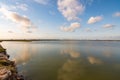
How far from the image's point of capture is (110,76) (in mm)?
16469

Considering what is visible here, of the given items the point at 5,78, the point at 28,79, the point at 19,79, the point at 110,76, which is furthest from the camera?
the point at 110,76

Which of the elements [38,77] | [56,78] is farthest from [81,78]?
[38,77]

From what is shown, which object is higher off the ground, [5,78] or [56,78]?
[5,78]

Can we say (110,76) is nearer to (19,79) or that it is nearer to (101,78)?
(101,78)

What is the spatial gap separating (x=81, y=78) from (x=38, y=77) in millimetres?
6065

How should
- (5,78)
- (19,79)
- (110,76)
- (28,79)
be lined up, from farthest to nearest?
(110,76), (28,79), (19,79), (5,78)

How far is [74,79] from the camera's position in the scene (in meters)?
15.1

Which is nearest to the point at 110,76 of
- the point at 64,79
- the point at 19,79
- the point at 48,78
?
the point at 64,79

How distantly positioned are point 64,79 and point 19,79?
5.85m

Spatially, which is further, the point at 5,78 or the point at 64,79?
the point at 64,79

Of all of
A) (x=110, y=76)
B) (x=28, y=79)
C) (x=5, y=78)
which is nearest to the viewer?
(x=5, y=78)

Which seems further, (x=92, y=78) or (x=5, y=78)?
(x=92, y=78)

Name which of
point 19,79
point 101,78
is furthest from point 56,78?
point 101,78

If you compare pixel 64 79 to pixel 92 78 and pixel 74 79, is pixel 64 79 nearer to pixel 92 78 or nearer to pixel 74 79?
pixel 74 79
